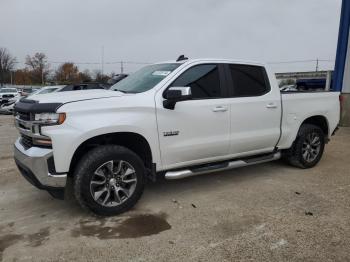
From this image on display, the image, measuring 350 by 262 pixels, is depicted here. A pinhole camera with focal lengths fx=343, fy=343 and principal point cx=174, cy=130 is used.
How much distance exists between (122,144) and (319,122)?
3.94 meters

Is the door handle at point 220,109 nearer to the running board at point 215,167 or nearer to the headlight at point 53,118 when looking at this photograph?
the running board at point 215,167

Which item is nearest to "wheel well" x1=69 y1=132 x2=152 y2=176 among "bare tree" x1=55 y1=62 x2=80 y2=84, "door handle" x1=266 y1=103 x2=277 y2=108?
"door handle" x1=266 y1=103 x2=277 y2=108

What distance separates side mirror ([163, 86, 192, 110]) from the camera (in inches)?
163

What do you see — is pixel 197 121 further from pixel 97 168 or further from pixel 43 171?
pixel 43 171

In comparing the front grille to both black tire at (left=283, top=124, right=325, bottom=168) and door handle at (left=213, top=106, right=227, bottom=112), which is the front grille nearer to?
door handle at (left=213, top=106, right=227, bottom=112)

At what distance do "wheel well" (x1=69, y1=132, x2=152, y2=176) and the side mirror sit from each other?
1.76ft

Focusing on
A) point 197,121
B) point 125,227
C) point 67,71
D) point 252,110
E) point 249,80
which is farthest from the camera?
point 67,71

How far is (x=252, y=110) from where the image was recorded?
5.13 meters

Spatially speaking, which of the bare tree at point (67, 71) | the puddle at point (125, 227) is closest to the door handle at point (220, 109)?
the puddle at point (125, 227)

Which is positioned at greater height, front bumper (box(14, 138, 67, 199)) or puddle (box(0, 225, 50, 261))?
front bumper (box(14, 138, 67, 199))

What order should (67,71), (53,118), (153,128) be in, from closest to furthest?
1. (53,118)
2. (153,128)
3. (67,71)

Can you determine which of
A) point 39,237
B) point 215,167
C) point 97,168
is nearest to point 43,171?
point 97,168

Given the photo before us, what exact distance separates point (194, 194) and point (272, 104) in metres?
1.89

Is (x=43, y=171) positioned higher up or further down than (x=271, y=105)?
further down
